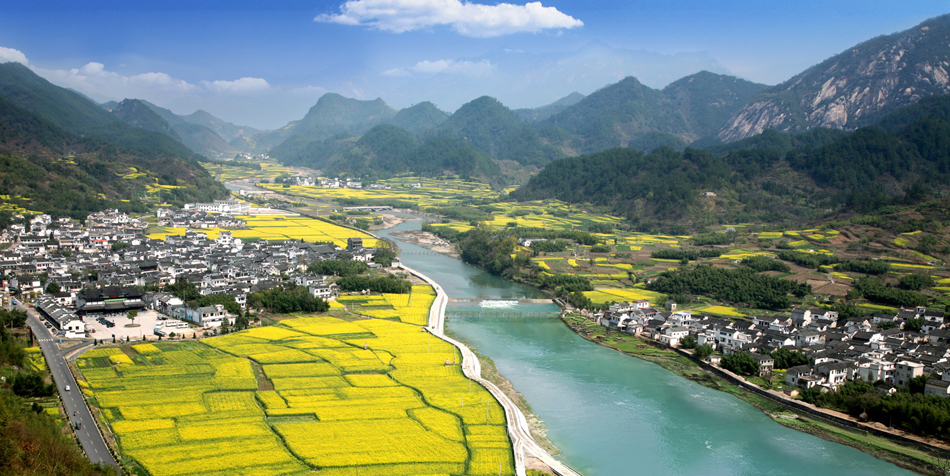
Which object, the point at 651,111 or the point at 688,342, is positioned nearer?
the point at 688,342

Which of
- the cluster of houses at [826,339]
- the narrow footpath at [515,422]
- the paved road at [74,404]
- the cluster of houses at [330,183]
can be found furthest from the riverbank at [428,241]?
the cluster of houses at [330,183]

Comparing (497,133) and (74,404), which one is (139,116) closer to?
(497,133)

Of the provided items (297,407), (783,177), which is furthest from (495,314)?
(783,177)

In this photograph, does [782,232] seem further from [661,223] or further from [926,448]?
[926,448]

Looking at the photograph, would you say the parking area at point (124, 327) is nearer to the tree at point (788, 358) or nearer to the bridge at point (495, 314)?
the bridge at point (495, 314)

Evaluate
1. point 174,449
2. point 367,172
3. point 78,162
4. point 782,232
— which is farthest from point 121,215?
point 367,172
